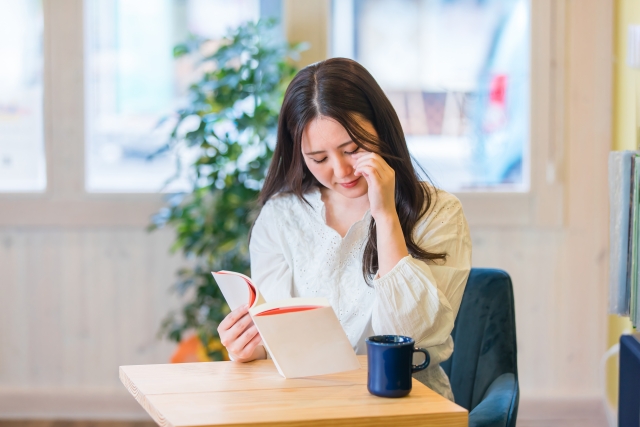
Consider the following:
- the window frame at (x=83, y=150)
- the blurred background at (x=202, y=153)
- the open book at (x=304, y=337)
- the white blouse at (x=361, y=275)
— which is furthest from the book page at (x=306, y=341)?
the window frame at (x=83, y=150)

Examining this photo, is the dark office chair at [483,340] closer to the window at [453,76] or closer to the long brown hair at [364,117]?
the long brown hair at [364,117]

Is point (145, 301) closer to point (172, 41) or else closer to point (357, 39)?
point (172, 41)

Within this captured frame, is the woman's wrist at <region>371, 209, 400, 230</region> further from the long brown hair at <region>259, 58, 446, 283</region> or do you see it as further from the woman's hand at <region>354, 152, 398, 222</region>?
the long brown hair at <region>259, 58, 446, 283</region>

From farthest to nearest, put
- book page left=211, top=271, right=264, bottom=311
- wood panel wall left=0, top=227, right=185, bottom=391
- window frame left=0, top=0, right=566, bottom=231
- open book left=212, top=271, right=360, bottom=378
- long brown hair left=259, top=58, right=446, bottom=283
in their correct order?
wood panel wall left=0, top=227, right=185, bottom=391 < window frame left=0, top=0, right=566, bottom=231 < long brown hair left=259, top=58, right=446, bottom=283 < book page left=211, top=271, right=264, bottom=311 < open book left=212, top=271, right=360, bottom=378

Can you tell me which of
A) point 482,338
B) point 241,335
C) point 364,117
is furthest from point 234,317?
point 482,338

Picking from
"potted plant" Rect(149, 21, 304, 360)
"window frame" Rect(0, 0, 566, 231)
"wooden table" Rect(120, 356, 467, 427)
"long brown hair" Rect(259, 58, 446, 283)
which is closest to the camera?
"wooden table" Rect(120, 356, 467, 427)

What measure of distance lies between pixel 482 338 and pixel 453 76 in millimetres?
1483

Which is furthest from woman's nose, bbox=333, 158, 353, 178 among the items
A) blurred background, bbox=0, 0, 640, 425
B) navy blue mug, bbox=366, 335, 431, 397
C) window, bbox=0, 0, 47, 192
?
window, bbox=0, 0, 47, 192

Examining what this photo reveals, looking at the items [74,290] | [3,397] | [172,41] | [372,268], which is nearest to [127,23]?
[172,41]

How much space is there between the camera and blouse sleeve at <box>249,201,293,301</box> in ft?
5.49

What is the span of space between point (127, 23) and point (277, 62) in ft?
2.49

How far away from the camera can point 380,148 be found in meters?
1.54

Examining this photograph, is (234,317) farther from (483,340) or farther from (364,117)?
(483,340)

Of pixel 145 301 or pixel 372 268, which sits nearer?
pixel 372 268
